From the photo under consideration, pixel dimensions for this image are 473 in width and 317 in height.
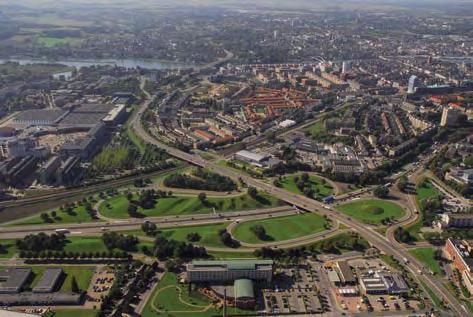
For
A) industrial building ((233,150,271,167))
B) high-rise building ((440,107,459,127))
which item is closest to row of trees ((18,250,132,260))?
industrial building ((233,150,271,167))

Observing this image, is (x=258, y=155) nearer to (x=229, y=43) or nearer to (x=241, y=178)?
(x=241, y=178)

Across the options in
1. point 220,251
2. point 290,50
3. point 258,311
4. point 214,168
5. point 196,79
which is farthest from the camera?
point 290,50

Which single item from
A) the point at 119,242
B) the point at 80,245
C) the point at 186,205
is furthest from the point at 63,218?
the point at 186,205

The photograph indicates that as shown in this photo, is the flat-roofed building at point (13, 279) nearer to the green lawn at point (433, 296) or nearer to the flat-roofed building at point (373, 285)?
the flat-roofed building at point (373, 285)

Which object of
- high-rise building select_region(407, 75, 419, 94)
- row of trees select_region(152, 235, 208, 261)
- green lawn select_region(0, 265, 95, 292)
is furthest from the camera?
high-rise building select_region(407, 75, 419, 94)

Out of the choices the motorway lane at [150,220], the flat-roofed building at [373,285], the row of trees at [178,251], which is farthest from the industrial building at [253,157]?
the flat-roofed building at [373,285]

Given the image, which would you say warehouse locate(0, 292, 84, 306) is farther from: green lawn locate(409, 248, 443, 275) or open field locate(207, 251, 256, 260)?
green lawn locate(409, 248, 443, 275)

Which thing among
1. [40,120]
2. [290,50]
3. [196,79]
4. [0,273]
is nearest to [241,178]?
[0,273]

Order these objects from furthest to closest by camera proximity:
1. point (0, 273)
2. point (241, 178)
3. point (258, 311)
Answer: point (241, 178), point (0, 273), point (258, 311)
